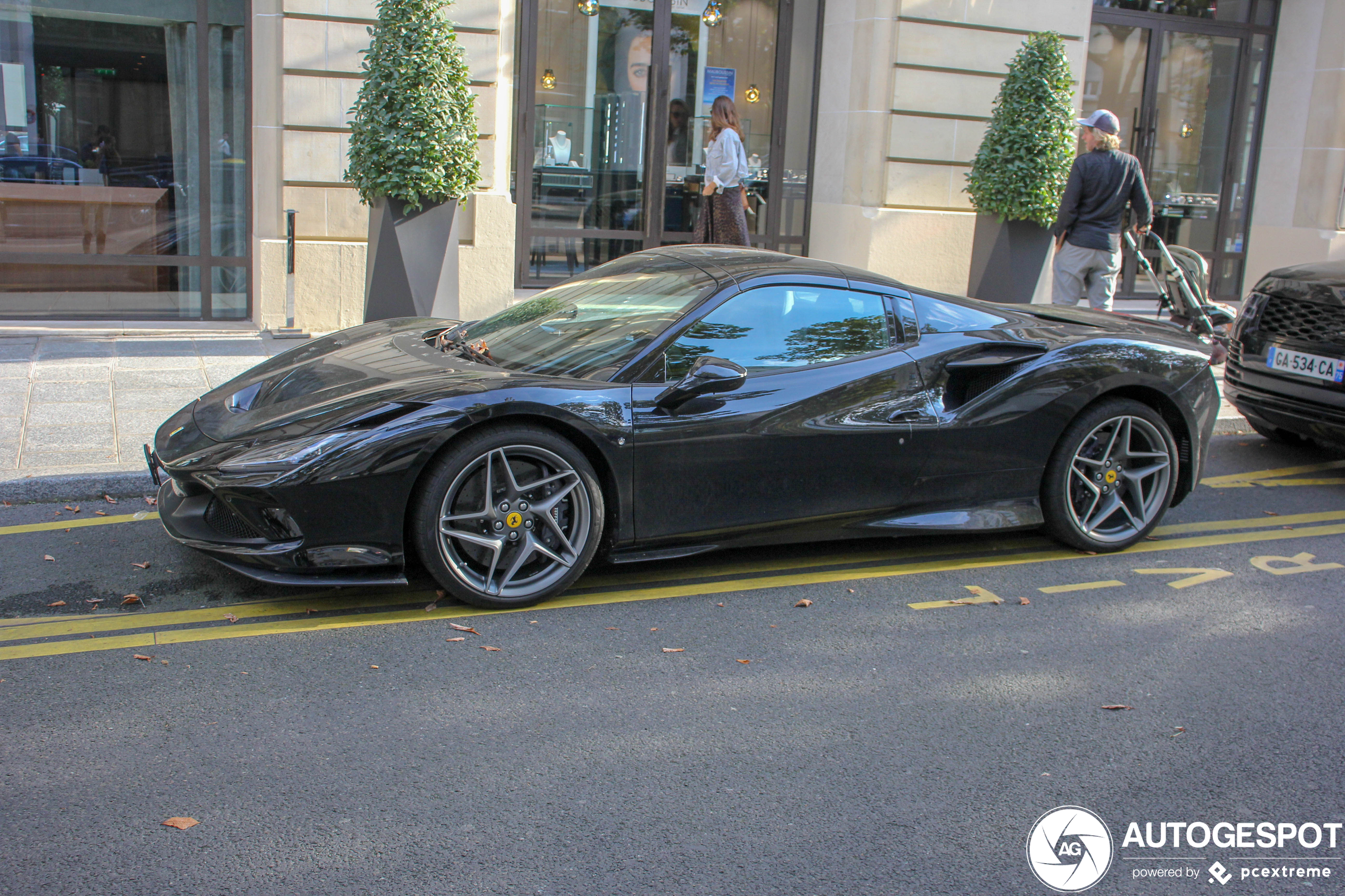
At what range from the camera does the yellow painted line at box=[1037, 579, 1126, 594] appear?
471 centimetres

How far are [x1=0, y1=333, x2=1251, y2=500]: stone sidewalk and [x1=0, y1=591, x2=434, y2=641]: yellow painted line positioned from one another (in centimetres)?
167

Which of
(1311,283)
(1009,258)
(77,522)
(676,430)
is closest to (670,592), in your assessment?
(676,430)

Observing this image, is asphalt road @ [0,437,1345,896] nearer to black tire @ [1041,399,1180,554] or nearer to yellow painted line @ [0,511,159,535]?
yellow painted line @ [0,511,159,535]

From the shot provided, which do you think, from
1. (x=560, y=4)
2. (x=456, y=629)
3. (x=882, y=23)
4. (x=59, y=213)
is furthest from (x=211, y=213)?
(x=456, y=629)

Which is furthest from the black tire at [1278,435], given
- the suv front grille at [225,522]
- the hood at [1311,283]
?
the suv front grille at [225,522]

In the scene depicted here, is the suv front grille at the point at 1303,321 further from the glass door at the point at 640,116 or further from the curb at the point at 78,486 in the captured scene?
the glass door at the point at 640,116

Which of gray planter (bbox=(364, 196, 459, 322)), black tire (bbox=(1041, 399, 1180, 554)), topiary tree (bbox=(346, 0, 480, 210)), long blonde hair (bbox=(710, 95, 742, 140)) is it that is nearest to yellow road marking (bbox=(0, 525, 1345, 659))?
black tire (bbox=(1041, 399, 1180, 554))

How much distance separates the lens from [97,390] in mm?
7277

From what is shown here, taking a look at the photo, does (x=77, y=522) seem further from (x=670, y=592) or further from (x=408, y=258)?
(x=408, y=258)

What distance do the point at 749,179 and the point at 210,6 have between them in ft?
18.5

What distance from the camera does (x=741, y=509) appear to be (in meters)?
→ 4.46

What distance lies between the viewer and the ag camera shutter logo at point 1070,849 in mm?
2734

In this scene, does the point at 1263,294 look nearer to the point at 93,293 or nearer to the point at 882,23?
the point at 882,23

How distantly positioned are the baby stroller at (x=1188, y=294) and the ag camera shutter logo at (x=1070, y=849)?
23.4 feet
